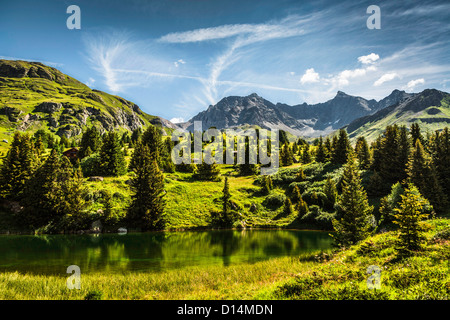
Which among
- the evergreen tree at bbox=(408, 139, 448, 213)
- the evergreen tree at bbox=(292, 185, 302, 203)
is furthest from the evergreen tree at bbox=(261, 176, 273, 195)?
the evergreen tree at bbox=(408, 139, 448, 213)

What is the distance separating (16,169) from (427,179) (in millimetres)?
86615

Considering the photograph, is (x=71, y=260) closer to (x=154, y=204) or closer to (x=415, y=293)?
(x=154, y=204)

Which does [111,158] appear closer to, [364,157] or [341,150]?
[341,150]

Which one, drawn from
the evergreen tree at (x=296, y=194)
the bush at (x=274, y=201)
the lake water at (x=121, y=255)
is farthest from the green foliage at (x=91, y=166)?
the evergreen tree at (x=296, y=194)

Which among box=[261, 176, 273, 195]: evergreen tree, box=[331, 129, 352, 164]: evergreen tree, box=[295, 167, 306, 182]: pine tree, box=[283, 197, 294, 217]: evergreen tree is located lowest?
box=[283, 197, 294, 217]: evergreen tree

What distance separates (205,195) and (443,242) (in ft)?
179

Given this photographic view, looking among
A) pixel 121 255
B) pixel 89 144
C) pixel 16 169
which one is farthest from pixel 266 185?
pixel 89 144

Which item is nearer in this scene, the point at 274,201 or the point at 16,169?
the point at 16,169

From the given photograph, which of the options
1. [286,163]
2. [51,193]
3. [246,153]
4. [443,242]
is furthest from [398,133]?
[51,193]

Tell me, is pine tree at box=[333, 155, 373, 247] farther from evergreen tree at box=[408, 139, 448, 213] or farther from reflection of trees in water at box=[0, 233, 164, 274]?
evergreen tree at box=[408, 139, 448, 213]

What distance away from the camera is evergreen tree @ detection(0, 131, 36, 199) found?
2009 inches

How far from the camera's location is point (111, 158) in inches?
2746

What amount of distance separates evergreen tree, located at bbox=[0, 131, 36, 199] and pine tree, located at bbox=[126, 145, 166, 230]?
23956mm

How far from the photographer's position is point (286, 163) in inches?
3925
